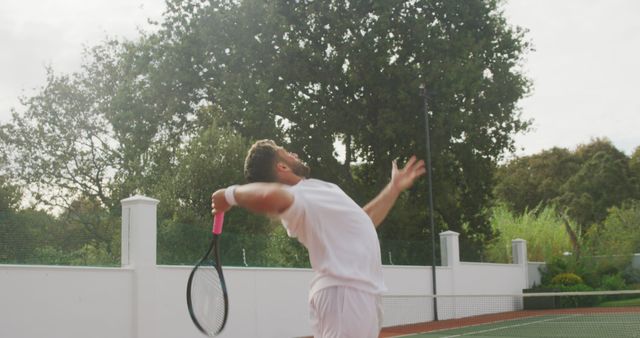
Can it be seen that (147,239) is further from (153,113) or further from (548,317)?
(153,113)

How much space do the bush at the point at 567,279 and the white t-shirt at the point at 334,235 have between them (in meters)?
25.7

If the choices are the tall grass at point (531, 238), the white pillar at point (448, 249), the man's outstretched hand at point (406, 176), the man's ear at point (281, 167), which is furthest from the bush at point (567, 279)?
the man's ear at point (281, 167)

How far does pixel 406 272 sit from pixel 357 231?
18.8m

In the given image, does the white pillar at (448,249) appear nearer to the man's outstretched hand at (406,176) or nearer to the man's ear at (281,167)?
the man's outstretched hand at (406,176)

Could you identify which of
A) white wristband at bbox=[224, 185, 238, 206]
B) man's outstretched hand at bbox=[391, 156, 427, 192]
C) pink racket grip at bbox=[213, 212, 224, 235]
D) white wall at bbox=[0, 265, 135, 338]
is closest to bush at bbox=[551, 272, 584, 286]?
white wall at bbox=[0, 265, 135, 338]

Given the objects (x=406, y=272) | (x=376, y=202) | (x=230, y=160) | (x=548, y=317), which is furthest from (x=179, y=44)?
(x=376, y=202)

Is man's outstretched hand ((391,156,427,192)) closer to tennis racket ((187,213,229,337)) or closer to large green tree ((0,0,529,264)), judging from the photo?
tennis racket ((187,213,229,337))

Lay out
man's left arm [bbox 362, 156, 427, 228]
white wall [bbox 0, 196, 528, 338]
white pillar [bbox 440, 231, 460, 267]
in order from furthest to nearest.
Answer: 1. white pillar [bbox 440, 231, 460, 267]
2. white wall [bbox 0, 196, 528, 338]
3. man's left arm [bbox 362, 156, 427, 228]

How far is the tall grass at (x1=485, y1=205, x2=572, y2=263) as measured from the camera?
31263 millimetres

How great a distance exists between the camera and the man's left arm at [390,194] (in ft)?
14.6

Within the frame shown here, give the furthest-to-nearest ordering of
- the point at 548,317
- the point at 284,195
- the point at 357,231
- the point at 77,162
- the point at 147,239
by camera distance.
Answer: the point at 77,162, the point at 548,317, the point at 147,239, the point at 357,231, the point at 284,195

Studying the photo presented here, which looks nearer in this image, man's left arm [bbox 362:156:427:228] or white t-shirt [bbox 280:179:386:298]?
white t-shirt [bbox 280:179:386:298]

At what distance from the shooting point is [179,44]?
29328 millimetres

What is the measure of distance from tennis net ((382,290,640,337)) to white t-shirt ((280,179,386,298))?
992cm
